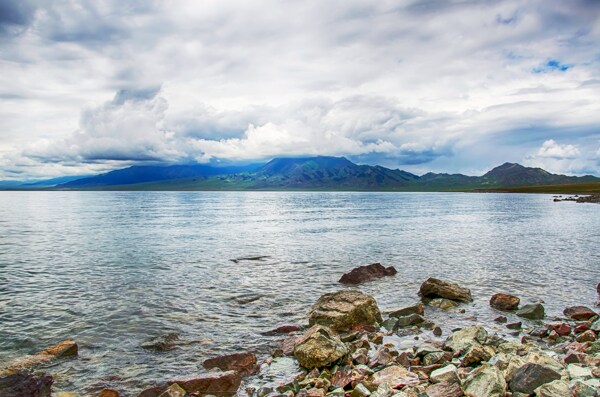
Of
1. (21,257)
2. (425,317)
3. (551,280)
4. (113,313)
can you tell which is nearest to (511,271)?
(551,280)

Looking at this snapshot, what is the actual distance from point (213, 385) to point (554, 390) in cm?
1039

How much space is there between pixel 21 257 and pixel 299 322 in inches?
1412

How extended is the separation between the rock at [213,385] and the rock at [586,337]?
14509mm

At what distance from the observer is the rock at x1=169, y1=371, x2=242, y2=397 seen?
14.4m

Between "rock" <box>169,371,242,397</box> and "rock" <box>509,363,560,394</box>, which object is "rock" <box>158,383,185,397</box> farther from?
"rock" <box>509,363,560,394</box>

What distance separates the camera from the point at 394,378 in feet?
45.8

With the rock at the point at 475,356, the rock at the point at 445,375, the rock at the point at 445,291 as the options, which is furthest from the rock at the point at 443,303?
the rock at the point at 445,375

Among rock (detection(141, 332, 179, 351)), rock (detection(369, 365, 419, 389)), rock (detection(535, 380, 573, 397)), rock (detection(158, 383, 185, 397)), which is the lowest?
rock (detection(141, 332, 179, 351))

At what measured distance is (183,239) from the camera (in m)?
61.3

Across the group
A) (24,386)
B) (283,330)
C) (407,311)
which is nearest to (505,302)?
(407,311)

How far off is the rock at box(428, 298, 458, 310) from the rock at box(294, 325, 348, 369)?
11.1 metres

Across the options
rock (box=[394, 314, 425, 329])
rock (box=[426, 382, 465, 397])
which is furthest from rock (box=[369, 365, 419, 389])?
rock (box=[394, 314, 425, 329])

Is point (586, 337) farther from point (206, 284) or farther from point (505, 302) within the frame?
point (206, 284)

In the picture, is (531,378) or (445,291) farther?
(445,291)
